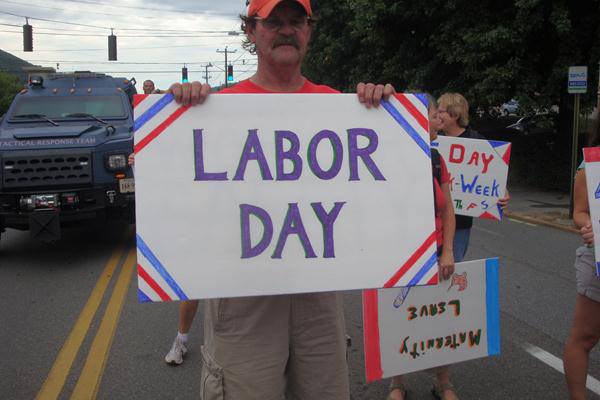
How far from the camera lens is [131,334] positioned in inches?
177

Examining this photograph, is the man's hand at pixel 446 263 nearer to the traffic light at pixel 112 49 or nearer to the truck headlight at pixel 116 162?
the truck headlight at pixel 116 162

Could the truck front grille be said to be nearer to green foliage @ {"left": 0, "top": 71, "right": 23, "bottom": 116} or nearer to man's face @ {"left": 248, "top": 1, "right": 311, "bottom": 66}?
man's face @ {"left": 248, "top": 1, "right": 311, "bottom": 66}

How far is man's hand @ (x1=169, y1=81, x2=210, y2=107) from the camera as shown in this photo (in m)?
1.99

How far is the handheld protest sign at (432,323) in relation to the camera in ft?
10.2

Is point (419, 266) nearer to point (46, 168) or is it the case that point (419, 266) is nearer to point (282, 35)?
point (282, 35)

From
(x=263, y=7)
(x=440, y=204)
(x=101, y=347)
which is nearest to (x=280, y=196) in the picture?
(x=263, y=7)

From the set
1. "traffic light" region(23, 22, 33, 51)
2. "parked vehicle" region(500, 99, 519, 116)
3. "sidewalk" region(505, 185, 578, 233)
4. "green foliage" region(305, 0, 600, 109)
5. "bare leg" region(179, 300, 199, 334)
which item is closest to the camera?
"bare leg" region(179, 300, 199, 334)

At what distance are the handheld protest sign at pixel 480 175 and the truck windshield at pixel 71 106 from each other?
562cm

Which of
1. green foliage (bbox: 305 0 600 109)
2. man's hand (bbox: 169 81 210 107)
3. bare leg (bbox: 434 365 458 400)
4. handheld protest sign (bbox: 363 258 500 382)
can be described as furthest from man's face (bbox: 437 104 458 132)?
green foliage (bbox: 305 0 600 109)

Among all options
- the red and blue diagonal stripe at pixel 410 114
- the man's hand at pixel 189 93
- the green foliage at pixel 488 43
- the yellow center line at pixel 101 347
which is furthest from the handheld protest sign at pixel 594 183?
the green foliage at pixel 488 43

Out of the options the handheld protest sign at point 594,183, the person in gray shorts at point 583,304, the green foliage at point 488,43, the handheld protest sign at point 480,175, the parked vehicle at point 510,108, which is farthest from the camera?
the parked vehicle at point 510,108

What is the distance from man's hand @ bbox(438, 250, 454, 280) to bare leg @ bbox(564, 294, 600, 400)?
0.69 m

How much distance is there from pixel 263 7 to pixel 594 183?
181 cm

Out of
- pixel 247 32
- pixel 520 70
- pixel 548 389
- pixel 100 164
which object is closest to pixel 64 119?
pixel 100 164
